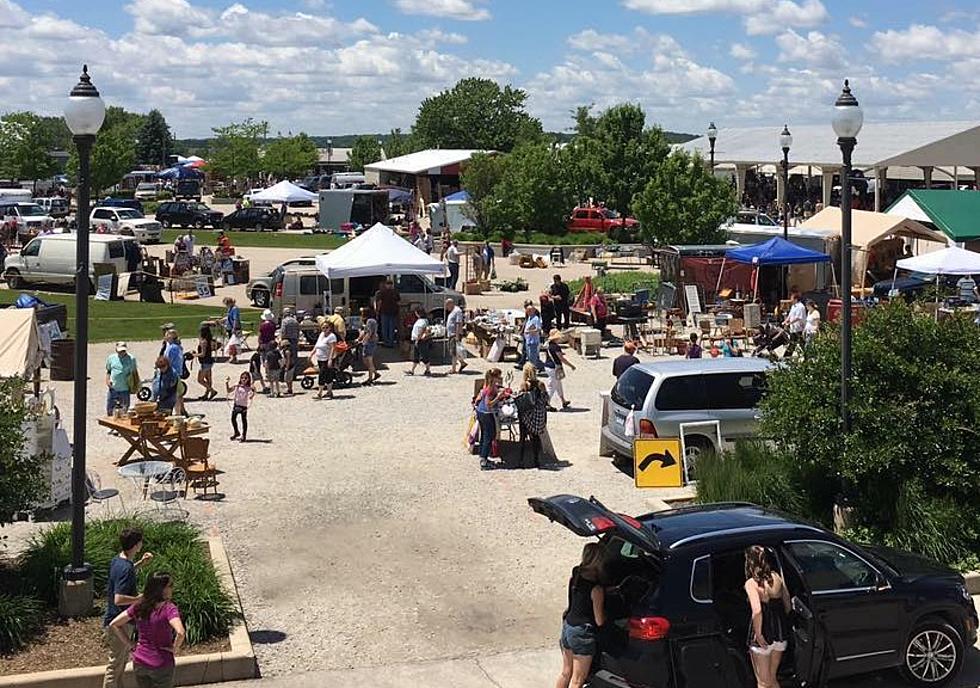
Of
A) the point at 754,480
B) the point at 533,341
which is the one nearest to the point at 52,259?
the point at 533,341

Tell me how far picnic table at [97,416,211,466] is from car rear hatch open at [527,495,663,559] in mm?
8426

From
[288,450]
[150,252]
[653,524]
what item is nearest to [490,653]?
[653,524]

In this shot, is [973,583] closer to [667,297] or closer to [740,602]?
[740,602]

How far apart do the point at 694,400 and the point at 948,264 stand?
1627 centimetres

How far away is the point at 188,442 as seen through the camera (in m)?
15.7

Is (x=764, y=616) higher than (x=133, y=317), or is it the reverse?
(x=133, y=317)

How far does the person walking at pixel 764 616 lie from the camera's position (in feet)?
27.5

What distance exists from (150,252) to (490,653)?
138ft

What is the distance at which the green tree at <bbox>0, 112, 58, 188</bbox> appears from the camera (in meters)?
85.7

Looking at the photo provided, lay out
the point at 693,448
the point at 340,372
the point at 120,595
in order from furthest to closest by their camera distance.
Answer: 1. the point at 340,372
2. the point at 693,448
3. the point at 120,595

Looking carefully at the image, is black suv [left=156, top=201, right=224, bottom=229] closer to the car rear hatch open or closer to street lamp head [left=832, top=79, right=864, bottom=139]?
street lamp head [left=832, top=79, right=864, bottom=139]

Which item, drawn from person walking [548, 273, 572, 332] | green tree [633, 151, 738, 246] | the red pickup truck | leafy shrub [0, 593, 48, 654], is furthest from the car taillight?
the red pickup truck

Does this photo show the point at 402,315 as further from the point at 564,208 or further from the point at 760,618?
the point at 564,208

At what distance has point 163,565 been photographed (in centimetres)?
1091
